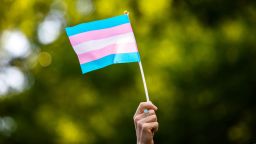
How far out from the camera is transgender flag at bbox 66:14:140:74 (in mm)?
3359

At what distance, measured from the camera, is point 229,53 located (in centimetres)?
658

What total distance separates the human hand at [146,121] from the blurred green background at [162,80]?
347cm

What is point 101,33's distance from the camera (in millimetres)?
3426

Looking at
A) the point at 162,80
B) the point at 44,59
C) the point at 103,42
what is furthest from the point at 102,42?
the point at 44,59

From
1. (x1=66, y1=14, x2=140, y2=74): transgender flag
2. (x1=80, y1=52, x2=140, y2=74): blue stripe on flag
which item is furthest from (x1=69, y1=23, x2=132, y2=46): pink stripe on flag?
(x1=80, y1=52, x2=140, y2=74): blue stripe on flag

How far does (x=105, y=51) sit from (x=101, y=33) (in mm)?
100

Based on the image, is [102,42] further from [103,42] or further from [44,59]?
[44,59]

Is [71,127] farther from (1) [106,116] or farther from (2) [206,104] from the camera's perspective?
(2) [206,104]

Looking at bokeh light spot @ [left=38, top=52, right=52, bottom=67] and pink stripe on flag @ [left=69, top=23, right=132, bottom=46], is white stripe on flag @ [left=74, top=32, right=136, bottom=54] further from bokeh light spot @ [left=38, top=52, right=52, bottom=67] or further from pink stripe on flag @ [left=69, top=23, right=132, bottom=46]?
bokeh light spot @ [left=38, top=52, right=52, bottom=67]

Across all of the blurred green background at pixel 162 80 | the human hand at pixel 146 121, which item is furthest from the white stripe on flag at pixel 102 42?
the blurred green background at pixel 162 80

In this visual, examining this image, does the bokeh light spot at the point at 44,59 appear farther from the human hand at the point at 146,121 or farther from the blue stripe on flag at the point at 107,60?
the human hand at the point at 146,121

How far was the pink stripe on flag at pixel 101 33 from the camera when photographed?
337cm

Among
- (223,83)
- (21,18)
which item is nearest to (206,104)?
(223,83)

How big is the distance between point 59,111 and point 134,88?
779 millimetres
